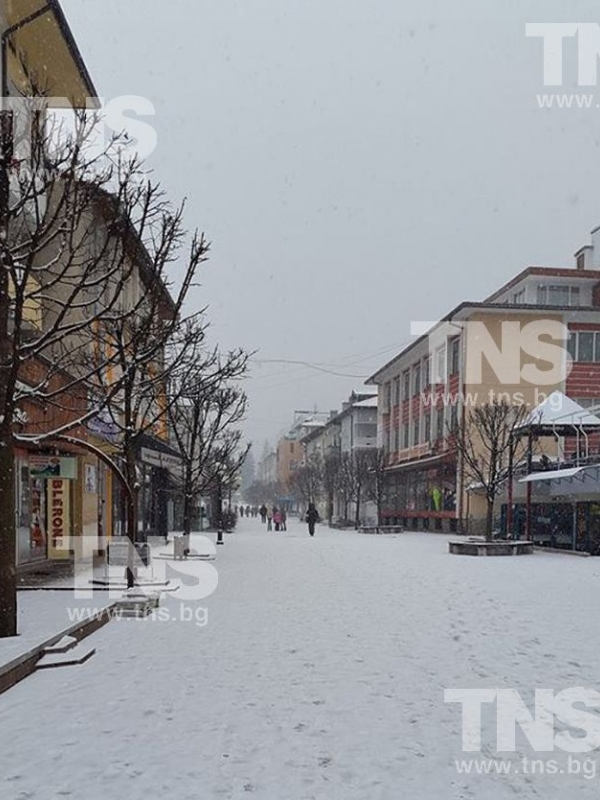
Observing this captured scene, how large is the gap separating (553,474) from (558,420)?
289 centimetres

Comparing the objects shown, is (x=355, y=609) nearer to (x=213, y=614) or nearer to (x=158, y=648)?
(x=213, y=614)

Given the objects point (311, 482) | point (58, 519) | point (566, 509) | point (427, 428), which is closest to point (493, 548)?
point (566, 509)

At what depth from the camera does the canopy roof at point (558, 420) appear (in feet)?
88.0

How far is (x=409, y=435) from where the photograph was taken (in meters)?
52.8

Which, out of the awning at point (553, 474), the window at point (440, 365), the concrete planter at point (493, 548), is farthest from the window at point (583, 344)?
the concrete planter at point (493, 548)

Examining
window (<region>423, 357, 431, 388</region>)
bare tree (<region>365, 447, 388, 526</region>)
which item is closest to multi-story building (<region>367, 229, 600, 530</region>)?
window (<region>423, 357, 431, 388</region>)

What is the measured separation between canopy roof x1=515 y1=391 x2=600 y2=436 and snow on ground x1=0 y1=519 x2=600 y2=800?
554 inches

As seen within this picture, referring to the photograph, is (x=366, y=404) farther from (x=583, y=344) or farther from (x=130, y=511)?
(x=130, y=511)

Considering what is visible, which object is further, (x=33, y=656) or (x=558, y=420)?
(x=558, y=420)

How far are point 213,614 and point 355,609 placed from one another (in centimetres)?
218

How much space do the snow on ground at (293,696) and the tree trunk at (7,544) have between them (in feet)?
3.55

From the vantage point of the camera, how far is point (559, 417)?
88.7ft

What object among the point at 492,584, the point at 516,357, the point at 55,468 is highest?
the point at 516,357

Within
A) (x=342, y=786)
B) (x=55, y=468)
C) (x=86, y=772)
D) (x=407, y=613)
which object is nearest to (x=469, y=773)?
(x=342, y=786)
